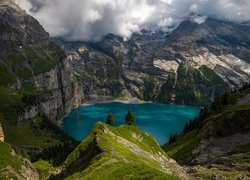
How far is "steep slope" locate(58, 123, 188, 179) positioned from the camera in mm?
55938

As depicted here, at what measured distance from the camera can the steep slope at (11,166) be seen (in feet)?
235

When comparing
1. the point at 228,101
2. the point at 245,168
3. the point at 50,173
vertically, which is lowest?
the point at 50,173

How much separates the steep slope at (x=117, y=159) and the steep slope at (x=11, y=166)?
9938 millimetres

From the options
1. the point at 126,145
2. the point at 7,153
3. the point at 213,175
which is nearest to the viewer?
the point at 213,175

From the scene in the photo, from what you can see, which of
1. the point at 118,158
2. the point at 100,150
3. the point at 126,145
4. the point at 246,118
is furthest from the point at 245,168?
the point at 246,118

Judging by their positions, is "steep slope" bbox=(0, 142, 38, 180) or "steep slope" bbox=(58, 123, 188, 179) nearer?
"steep slope" bbox=(58, 123, 188, 179)

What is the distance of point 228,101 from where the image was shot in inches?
7815

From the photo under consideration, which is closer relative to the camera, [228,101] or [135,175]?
[135,175]

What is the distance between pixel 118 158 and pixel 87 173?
8.23 meters

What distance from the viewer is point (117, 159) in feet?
242

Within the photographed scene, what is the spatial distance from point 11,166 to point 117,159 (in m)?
22.7

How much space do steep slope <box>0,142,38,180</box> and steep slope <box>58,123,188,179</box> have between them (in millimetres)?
9938

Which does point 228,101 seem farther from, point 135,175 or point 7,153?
point 135,175

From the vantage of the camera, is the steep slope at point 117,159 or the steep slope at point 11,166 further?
the steep slope at point 11,166
